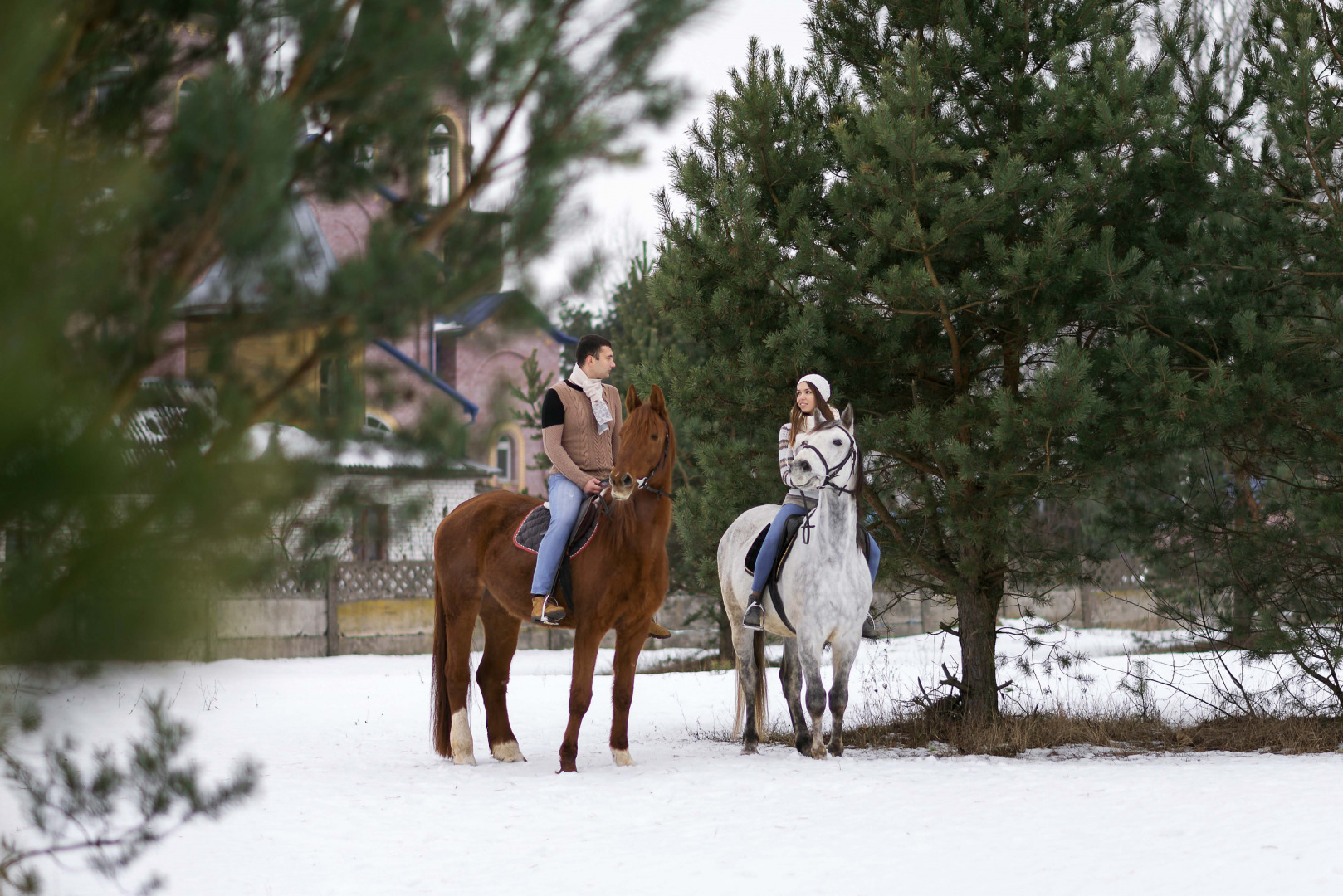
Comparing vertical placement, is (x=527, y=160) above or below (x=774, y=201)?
below

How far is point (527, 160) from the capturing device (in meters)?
2.98

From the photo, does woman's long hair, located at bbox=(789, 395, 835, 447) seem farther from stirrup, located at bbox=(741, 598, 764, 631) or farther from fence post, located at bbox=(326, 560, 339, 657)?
fence post, located at bbox=(326, 560, 339, 657)

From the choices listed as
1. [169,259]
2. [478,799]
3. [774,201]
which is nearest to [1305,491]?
[774,201]

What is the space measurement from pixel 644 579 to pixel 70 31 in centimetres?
565

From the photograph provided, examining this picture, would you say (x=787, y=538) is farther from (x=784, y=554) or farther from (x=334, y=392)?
(x=334, y=392)

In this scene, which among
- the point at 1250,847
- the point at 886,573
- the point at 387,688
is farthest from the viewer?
the point at 387,688

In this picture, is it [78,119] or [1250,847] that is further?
[1250,847]

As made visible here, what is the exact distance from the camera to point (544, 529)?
809 cm

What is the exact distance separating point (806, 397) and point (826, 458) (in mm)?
502

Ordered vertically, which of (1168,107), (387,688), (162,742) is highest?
(1168,107)

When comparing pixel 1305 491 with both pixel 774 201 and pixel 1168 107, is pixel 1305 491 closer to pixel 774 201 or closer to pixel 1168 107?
pixel 1168 107

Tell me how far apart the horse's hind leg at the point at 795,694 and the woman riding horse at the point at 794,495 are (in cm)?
43

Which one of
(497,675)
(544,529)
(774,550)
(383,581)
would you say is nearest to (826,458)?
(774,550)

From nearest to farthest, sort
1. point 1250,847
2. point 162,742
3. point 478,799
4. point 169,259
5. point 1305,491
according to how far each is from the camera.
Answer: point 169,259
point 162,742
point 1250,847
point 478,799
point 1305,491
